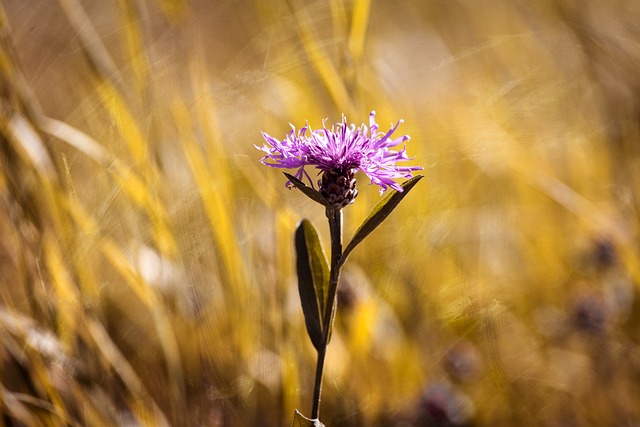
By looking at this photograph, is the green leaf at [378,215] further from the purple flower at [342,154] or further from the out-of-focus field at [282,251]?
the out-of-focus field at [282,251]

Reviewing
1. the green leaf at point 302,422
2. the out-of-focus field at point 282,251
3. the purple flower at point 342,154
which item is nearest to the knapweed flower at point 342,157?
the purple flower at point 342,154

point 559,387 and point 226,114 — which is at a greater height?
point 226,114

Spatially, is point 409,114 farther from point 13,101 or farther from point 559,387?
point 13,101

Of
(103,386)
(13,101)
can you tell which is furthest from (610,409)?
(13,101)

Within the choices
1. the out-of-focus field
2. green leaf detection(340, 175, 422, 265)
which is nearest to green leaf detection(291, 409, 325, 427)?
green leaf detection(340, 175, 422, 265)

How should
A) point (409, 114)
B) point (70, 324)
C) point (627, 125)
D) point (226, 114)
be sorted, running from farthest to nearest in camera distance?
1. point (226, 114)
2. point (409, 114)
3. point (627, 125)
4. point (70, 324)

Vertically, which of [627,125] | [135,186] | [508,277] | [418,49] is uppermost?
[418,49]

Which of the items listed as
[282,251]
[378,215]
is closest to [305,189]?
[378,215]

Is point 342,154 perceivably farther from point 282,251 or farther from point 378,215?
point 282,251
